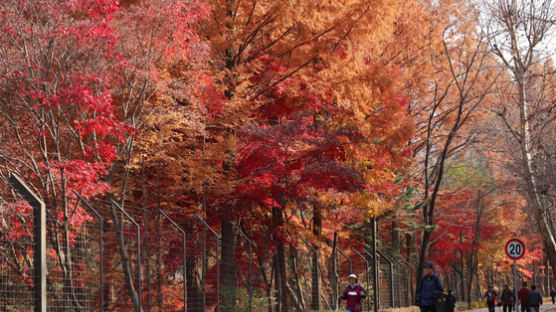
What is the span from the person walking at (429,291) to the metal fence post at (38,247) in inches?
333

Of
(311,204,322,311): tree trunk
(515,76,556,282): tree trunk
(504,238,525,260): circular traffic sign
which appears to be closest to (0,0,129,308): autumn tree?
(311,204,322,311): tree trunk

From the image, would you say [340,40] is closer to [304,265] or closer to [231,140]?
[231,140]

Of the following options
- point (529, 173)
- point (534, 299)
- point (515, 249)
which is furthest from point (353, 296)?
point (529, 173)

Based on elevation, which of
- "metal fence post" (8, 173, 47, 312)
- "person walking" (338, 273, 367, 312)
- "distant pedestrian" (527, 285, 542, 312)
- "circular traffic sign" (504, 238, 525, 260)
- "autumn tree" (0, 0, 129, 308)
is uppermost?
"autumn tree" (0, 0, 129, 308)

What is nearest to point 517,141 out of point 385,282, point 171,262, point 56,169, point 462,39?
point 462,39

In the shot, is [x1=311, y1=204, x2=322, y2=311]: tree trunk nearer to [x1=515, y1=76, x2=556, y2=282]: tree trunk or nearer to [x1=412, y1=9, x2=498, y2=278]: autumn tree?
[x1=412, y1=9, x2=498, y2=278]: autumn tree

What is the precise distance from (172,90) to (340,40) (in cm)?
661

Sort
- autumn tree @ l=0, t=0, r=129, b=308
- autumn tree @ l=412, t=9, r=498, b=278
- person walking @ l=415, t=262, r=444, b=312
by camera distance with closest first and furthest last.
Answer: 1. autumn tree @ l=0, t=0, r=129, b=308
2. person walking @ l=415, t=262, r=444, b=312
3. autumn tree @ l=412, t=9, r=498, b=278

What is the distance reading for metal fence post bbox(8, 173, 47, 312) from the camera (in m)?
8.59

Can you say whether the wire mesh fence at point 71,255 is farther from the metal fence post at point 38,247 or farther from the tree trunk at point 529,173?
the tree trunk at point 529,173

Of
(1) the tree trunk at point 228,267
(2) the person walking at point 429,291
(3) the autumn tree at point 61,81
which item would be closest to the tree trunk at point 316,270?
(1) the tree trunk at point 228,267

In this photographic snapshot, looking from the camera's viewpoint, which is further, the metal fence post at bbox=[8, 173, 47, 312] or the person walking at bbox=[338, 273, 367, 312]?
the person walking at bbox=[338, 273, 367, 312]

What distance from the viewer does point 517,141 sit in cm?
3014

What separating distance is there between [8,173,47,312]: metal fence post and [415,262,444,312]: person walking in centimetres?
846
